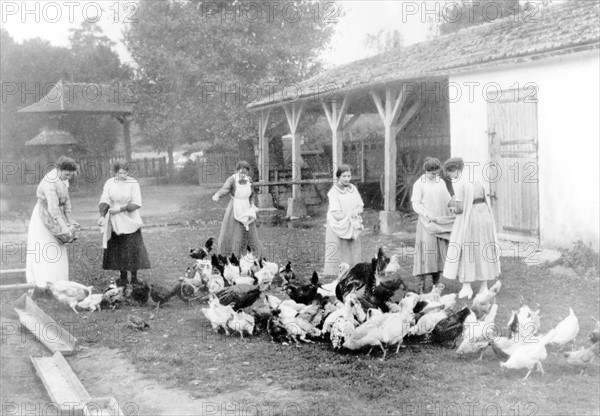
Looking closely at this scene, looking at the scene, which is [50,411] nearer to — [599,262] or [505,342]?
[505,342]

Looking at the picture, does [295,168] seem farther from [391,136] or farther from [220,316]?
[220,316]

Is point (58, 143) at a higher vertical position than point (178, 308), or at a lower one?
Answer: higher

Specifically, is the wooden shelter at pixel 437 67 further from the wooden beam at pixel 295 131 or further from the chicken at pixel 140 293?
the chicken at pixel 140 293

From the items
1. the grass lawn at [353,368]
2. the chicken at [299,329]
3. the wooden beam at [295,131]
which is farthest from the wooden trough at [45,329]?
the wooden beam at [295,131]

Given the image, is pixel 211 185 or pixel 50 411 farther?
pixel 211 185

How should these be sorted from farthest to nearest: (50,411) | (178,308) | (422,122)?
(422,122)
(178,308)
(50,411)

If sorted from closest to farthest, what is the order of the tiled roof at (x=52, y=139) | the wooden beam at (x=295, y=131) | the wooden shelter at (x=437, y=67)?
the wooden shelter at (x=437, y=67), the wooden beam at (x=295, y=131), the tiled roof at (x=52, y=139)

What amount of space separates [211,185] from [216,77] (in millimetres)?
6517

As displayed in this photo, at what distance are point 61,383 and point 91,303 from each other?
2863mm

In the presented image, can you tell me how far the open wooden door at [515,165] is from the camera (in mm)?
11695

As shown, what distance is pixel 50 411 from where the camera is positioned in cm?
540

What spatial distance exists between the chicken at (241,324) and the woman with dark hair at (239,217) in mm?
3246

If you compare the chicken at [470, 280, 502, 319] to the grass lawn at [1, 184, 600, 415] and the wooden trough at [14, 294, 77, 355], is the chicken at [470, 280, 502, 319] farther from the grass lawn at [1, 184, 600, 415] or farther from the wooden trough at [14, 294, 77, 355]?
the wooden trough at [14, 294, 77, 355]

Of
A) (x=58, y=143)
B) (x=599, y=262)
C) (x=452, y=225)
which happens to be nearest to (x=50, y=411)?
(x=452, y=225)
